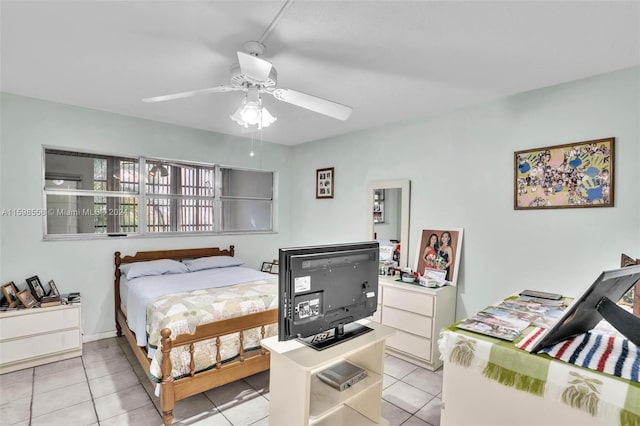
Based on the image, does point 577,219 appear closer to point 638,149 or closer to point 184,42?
point 638,149

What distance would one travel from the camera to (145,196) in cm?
394

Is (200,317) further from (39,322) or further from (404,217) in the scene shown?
(404,217)

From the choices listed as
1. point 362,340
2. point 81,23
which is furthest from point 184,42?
point 362,340

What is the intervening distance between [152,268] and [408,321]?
9.34 ft

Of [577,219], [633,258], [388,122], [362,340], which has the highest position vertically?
[388,122]

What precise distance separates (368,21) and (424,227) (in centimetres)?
236

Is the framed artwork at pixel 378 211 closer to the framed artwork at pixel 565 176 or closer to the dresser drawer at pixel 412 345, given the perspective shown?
the dresser drawer at pixel 412 345

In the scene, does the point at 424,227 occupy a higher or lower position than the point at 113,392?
higher

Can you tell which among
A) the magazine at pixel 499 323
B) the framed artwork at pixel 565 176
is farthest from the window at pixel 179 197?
the framed artwork at pixel 565 176

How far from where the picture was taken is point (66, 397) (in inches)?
96.2

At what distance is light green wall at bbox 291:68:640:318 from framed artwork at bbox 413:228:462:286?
76 mm

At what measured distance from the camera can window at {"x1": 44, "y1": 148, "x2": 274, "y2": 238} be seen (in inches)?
136

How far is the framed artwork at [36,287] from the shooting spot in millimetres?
3076

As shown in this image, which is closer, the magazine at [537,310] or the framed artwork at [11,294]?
the magazine at [537,310]
